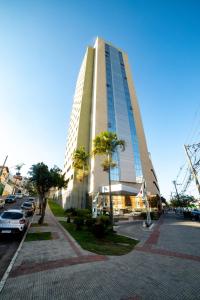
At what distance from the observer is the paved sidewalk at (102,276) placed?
14.5 feet

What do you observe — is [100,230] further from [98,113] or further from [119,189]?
[98,113]

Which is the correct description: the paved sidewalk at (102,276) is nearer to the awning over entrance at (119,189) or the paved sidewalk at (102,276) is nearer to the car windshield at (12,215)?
the car windshield at (12,215)

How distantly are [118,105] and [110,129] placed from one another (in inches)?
430

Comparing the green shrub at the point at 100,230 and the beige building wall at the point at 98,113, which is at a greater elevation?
the beige building wall at the point at 98,113

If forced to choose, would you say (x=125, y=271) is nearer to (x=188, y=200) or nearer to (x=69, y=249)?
(x=69, y=249)

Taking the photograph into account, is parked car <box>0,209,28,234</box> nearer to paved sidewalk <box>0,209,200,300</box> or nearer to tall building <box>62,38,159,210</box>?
paved sidewalk <box>0,209,200,300</box>

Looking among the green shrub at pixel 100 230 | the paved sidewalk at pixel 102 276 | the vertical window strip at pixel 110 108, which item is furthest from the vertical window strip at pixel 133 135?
the paved sidewalk at pixel 102 276

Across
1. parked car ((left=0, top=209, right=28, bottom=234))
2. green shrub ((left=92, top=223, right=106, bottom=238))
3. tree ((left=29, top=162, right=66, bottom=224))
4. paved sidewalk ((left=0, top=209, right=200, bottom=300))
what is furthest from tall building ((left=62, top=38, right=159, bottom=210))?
paved sidewalk ((left=0, top=209, right=200, bottom=300))

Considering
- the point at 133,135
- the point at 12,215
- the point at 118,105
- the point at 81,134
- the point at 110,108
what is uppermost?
the point at 118,105

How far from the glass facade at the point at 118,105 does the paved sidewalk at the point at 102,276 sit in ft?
116

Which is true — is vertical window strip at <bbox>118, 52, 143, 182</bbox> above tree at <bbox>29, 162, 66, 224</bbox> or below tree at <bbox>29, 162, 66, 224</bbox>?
above

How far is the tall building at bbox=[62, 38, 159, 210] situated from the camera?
4244 cm

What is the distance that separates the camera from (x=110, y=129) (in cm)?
4834

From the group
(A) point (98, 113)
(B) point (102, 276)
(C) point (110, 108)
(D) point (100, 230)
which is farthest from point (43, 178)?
(C) point (110, 108)
